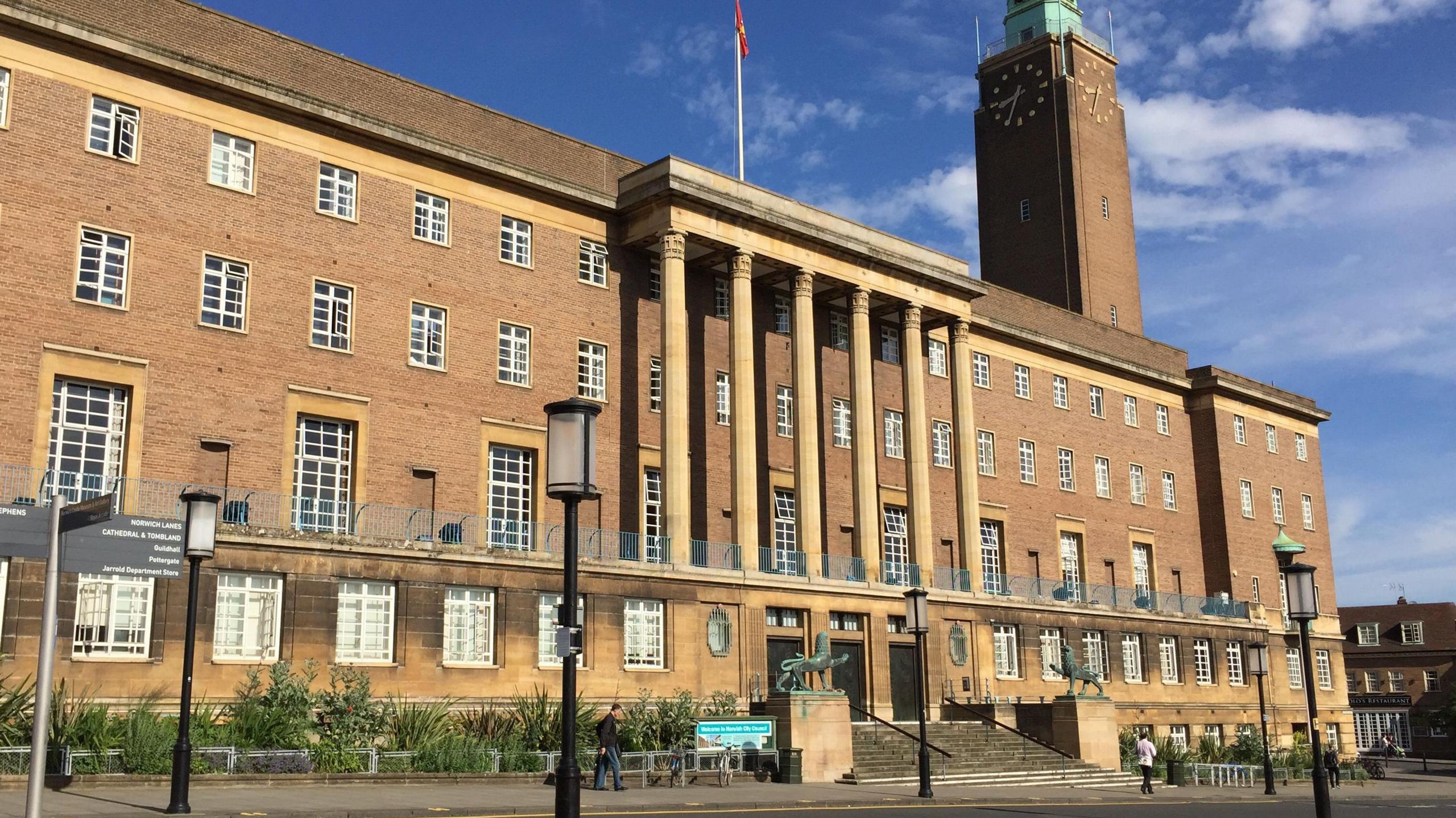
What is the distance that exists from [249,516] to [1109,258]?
45626 mm

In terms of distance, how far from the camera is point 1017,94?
218 feet

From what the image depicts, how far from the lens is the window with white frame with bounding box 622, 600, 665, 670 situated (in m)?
33.8

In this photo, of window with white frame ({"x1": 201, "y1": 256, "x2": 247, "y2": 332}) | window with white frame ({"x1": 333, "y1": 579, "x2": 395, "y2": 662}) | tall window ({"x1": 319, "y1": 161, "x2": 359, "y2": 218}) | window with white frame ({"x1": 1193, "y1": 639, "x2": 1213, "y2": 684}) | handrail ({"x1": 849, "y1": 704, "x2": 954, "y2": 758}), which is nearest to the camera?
window with white frame ({"x1": 333, "y1": 579, "x2": 395, "y2": 662})

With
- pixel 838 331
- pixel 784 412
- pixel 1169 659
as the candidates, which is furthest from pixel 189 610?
pixel 1169 659

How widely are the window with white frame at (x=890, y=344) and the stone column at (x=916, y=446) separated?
4.60 feet

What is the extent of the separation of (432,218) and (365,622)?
35.9 feet

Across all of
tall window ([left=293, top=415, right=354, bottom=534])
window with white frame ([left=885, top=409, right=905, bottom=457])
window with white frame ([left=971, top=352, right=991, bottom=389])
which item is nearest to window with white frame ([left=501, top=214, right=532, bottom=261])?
tall window ([left=293, top=415, right=354, bottom=534])

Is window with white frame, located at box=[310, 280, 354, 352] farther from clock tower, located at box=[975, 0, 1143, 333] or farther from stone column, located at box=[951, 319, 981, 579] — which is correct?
clock tower, located at box=[975, 0, 1143, 333]

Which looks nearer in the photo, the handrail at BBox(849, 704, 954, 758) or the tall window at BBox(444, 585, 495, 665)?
the tall window at BBox(444, 585, 495, 665)

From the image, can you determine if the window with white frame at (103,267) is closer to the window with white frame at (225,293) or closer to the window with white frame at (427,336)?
the window with white frame at (225,293)

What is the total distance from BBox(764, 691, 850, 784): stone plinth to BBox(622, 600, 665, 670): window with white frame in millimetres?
3896

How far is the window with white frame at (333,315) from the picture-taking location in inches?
1259

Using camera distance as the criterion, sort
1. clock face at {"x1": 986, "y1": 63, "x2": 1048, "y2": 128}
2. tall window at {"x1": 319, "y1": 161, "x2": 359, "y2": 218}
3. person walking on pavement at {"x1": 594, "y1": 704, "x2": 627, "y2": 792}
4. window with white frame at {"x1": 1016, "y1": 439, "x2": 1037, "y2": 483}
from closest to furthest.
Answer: person walking on pavement at {"x1": 594, "y1": 704, "x2": 627, "y2": 792} < tall window at {"x1": 319, "y1": 161, "x2": 359, "y2": 218} < window with white frame at {"x1": 1016, "y1": 439, "x2": 1037, "y2": 483} < clock face at {"x1": 986, "y1": 63, "x2": 1048, "y2": 128}

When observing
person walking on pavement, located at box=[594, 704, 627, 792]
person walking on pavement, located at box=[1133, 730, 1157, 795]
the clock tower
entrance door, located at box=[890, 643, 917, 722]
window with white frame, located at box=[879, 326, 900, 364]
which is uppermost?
the clock tower
